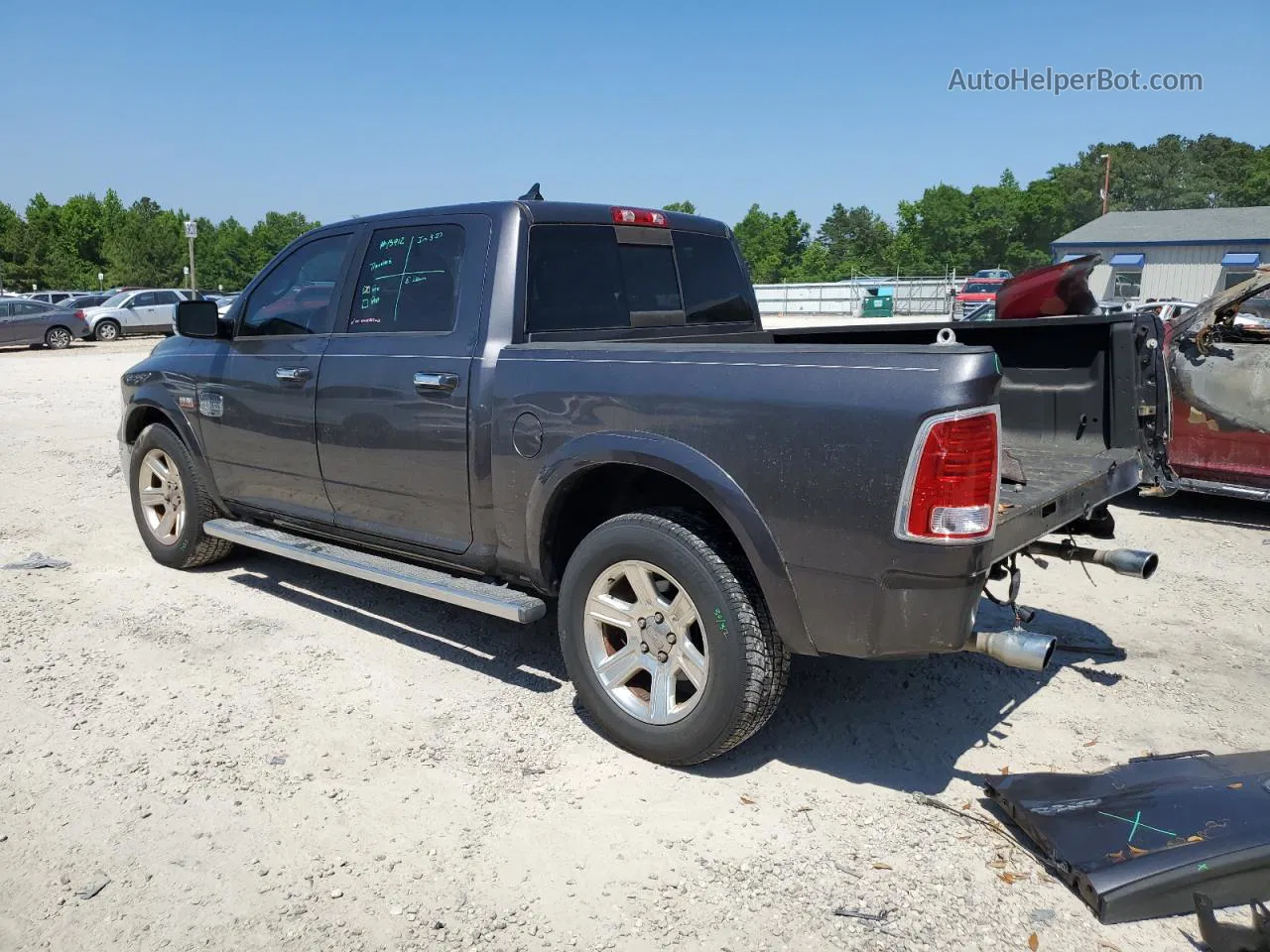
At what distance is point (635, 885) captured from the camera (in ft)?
9.79

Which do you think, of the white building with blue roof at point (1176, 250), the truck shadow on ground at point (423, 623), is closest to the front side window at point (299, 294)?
the truck shadow on ground at point (423, 623)

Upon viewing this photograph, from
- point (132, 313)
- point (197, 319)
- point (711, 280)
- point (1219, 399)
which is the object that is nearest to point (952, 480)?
point (711, 280)

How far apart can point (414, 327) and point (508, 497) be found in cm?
98

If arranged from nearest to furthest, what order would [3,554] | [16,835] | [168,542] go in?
[16,835] < [168,542] < [3,554]

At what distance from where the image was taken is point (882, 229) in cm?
10844

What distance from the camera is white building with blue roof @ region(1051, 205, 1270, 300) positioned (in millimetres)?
50656

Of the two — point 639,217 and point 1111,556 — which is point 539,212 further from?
point 1111,556

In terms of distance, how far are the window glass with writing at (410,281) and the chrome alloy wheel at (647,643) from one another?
54.4 inches

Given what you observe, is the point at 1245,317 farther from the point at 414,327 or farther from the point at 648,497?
the point at 414,327

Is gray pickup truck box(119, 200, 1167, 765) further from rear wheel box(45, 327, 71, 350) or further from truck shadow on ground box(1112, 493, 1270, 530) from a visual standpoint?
rear wheel box(45, 327, 71, 350)

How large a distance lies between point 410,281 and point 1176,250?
5788 centimetres

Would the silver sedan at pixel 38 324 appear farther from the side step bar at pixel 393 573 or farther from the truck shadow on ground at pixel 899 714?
the truck shadow on ground at pixel 899 714

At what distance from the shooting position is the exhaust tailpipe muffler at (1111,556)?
392 cm

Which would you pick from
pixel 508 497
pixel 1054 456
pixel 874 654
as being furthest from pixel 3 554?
pixel 1054 456
